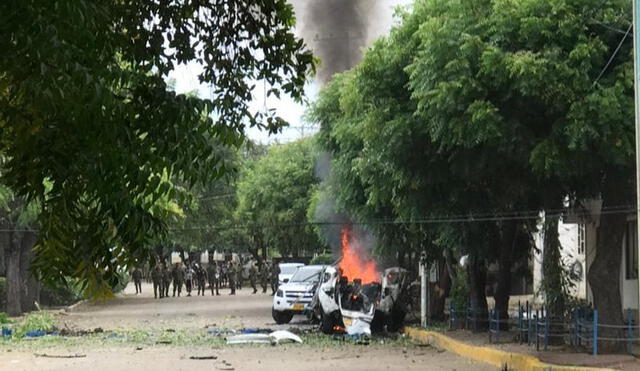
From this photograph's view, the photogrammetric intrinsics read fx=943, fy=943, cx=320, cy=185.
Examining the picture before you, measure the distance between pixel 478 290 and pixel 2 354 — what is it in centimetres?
1057

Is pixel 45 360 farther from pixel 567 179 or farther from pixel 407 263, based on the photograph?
pixel 407 263

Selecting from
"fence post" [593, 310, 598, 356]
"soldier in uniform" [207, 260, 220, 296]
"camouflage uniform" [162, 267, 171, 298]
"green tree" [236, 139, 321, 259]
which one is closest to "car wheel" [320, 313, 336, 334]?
"fence post" [593, 310, 598, 356]

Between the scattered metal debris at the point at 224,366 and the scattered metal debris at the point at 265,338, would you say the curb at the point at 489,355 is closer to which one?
the scattered metal debris at the point at 265,338

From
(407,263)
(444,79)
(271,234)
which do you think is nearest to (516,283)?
(407,263)

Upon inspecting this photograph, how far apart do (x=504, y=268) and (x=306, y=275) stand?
10.4 meters

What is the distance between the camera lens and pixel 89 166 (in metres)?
4.18

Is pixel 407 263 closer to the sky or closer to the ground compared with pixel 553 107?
closer to the ground

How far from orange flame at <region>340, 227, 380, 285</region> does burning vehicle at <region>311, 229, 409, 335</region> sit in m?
6.66

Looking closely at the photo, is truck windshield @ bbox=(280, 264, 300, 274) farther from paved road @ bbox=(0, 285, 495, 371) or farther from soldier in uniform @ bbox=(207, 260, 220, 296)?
soldier in uniform @ bbox=(207, 260, 220, 296)

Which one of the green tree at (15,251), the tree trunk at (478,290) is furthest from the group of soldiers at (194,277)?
the tree trunk at (478,290)

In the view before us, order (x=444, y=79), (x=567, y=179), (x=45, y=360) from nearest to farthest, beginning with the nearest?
(x=444, y=79) < (x=567, y=179) < (x=45, y=360)

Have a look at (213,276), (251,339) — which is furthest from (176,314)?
(213,276)

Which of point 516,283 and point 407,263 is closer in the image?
point 407,263

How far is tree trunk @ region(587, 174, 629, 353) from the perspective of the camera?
49.7 ft
